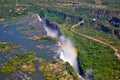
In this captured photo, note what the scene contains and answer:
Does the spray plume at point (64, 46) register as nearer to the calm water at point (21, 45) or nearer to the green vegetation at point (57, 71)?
the calm water at point (21, 45)

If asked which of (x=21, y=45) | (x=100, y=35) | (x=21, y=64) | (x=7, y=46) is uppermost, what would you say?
(x=7, y=46)

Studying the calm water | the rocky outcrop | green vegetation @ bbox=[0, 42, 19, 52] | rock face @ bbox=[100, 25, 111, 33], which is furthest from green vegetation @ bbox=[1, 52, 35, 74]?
the rocky outcrop

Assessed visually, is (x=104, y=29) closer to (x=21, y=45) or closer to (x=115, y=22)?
(x=115, y=22)

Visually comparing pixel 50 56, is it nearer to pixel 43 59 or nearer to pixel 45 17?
pixel 43 59

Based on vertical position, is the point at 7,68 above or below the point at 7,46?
below

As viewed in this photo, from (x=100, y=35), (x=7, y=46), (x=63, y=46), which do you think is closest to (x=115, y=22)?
(x=100, y=35)

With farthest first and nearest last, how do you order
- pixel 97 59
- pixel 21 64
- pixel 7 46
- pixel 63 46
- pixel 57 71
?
pixel 63 46 → pixel 7 46 → pixel 97 59 → pixel 21 64 → pixel 57 71

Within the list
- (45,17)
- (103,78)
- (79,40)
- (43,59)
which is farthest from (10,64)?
(45,17)
